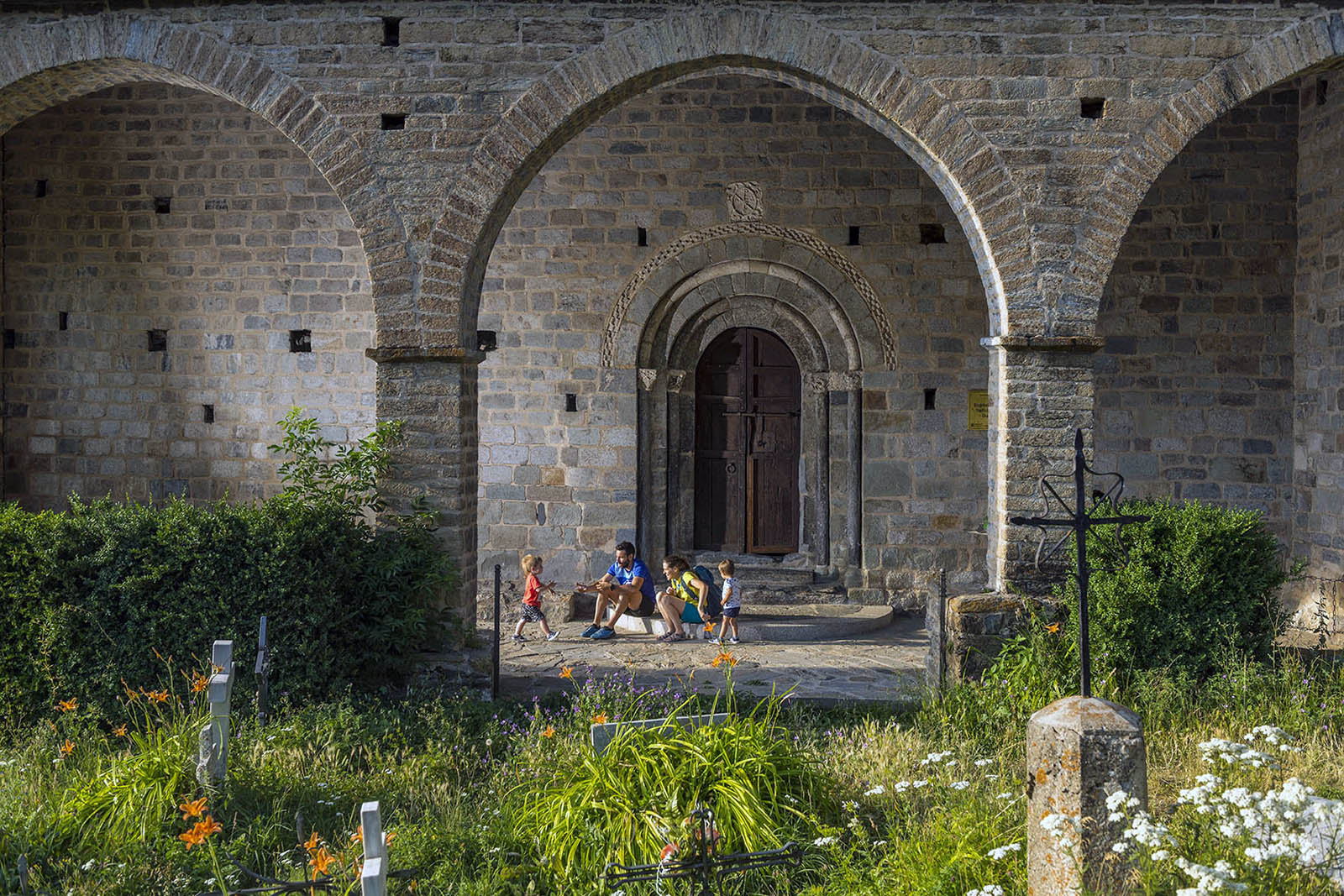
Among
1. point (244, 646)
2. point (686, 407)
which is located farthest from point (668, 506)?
point (244, 646)

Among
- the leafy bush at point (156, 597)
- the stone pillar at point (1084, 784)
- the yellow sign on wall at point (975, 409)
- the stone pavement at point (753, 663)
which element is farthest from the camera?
the yellow sign on wall at point (975, 409)

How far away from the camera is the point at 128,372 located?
33.7 ft

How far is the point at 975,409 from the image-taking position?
31.2 ft

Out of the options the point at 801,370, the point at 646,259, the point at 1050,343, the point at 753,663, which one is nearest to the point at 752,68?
the point at 1050,343

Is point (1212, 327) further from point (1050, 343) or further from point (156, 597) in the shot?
point (156, 597)

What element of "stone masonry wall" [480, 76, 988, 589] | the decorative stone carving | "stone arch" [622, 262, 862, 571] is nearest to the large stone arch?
"stone arch" [622, 262, 862, 571]

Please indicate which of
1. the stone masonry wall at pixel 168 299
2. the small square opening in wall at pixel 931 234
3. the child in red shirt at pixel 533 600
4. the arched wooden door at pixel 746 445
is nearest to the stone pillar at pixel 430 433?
the child in red shirt at pixel 533 600

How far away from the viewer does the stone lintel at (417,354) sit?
6.66 metres

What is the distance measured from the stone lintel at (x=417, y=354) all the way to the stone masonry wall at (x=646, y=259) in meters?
3.12

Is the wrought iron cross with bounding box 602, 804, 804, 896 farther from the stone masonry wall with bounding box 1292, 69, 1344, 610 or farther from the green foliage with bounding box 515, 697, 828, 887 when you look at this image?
the stone masonry wall with bounding box 1292, 69, 1344, 610

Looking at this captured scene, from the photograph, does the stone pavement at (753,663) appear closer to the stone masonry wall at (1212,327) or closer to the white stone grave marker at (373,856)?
the stone masonry wall at (1212,327)

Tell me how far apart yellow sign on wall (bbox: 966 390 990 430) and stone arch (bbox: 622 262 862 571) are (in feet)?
2.87

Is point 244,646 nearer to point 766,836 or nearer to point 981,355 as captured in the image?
point 766,836

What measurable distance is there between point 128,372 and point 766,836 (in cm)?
826
